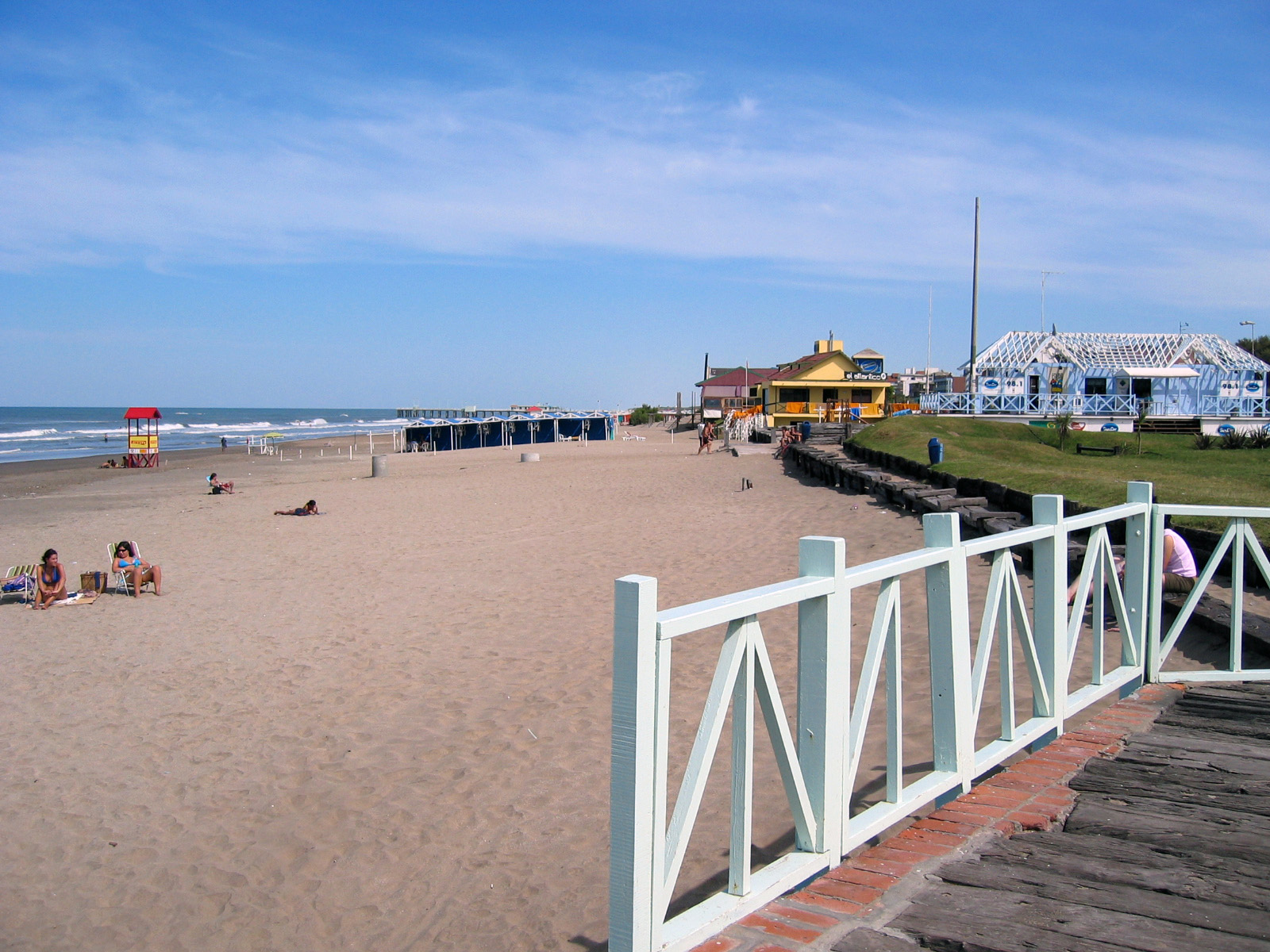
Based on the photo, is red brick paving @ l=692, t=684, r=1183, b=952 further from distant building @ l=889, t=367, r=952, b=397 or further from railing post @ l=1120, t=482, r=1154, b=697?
distant building @ l=889, t=367, r=952, b=397

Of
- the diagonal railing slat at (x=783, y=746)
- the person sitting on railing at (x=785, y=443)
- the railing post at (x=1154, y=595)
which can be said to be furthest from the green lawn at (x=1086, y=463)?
the diagonal railing slat at (x=783, y=746)

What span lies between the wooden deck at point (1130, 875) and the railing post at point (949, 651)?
1.25 feet

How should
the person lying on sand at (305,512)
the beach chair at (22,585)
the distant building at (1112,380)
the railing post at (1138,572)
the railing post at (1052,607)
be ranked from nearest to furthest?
the railing post at (1052,607)
the railing post at (1138,572)
the beach chair at (22,585)
the person lying on sand at (305,512)
the distant building at (1112,380)

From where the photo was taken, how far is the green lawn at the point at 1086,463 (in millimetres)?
11117

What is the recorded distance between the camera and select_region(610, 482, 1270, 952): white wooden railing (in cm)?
210

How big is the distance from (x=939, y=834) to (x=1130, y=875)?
0.58 m

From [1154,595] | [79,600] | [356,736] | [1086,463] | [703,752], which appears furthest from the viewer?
[1086,463]

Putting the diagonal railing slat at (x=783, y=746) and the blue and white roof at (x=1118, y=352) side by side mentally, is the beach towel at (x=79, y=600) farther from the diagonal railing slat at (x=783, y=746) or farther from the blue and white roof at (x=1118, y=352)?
the blue and white roof at (x=1118, y=352)

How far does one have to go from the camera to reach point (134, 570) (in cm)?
1070

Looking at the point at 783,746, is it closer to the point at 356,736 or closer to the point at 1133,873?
the point at 1133,873

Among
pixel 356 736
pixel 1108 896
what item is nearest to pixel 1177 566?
pixel 1108 896

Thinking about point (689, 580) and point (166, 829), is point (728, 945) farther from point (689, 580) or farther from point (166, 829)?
point (689, 580)

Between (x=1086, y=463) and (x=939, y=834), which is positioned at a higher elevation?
(x=1086, y=463)

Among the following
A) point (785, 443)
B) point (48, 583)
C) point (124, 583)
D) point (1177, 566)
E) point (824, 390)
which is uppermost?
point (824, 390)
